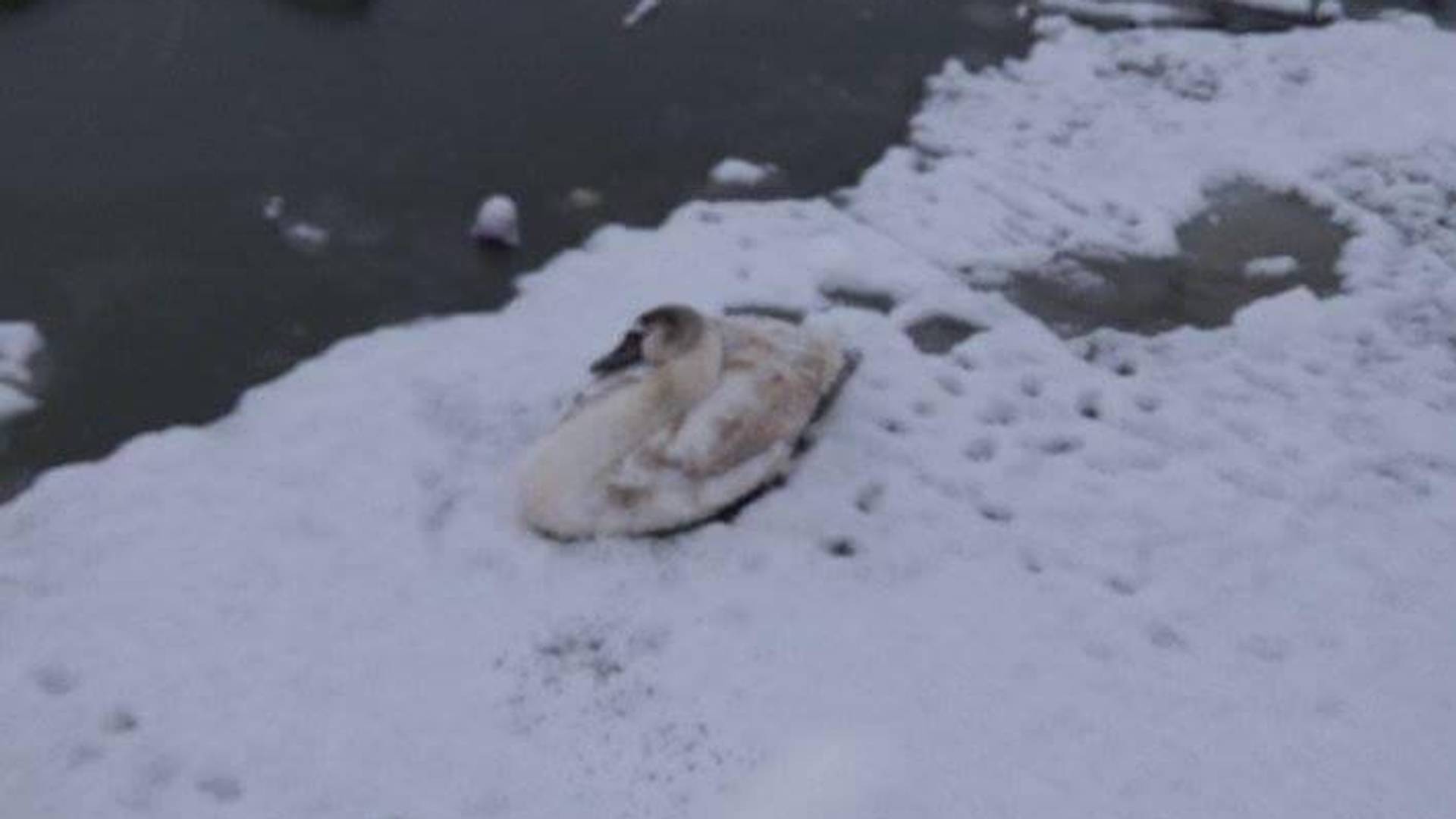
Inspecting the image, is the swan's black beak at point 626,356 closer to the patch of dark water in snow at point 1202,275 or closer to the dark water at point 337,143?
the dark water at point 337,143

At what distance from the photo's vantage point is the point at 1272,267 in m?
7.11

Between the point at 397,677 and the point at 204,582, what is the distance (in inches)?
30.1

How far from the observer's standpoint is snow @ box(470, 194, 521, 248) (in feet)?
21.7

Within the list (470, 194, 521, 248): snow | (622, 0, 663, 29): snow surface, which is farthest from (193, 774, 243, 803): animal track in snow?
(622, 0, 663, 29): snow surface

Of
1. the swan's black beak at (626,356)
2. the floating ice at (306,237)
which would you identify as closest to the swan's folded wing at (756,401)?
the swan's black beak at (626,356)

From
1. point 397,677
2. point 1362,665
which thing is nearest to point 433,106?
point 397,677

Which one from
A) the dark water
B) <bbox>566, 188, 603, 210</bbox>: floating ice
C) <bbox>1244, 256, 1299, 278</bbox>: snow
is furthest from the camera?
<bbox>1244, 256, 1299, 278</bbox>: snow

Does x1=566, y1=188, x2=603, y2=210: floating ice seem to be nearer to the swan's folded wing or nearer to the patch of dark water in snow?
the swan's folded wing

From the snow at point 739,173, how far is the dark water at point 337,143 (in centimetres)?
7

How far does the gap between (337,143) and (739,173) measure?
6.05ft

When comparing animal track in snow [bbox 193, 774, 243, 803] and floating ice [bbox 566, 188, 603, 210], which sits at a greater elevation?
floating ice [bbox 566, 188, 603, 210]

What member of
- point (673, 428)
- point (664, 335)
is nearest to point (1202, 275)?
point (664, 335)

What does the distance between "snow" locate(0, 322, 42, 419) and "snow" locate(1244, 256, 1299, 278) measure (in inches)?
202

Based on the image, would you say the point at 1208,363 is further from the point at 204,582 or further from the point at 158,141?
the point at 158,141
